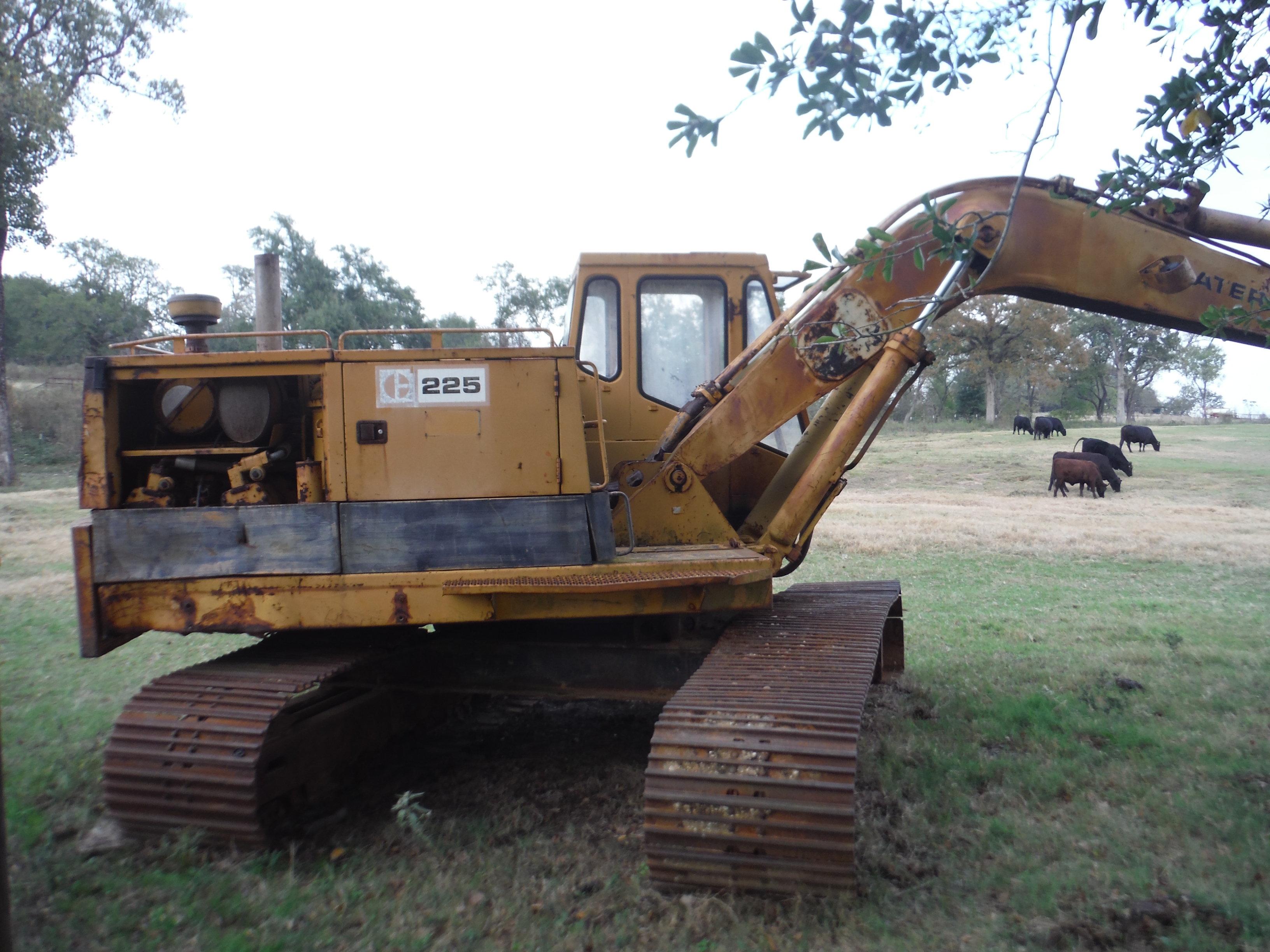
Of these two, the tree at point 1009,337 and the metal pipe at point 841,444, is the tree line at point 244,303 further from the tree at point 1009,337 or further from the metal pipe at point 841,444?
the tree at point 1009,337

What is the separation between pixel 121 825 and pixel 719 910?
9.07ft

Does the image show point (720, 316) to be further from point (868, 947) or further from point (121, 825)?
point (121, 825)

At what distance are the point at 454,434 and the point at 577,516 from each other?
723 mm

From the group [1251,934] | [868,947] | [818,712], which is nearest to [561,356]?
[818,712]

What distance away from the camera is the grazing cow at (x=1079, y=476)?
69.7 ft

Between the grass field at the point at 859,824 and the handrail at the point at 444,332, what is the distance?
2.33 m

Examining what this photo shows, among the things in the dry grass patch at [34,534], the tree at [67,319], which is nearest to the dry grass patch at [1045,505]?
the dry grass patch at [34,534]

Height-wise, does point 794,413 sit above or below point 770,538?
above

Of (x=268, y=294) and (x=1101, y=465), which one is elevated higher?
(x=268, y=294)

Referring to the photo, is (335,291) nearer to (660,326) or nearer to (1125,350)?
(660,326)

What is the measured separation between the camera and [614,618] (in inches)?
205

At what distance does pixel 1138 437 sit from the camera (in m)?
30.2

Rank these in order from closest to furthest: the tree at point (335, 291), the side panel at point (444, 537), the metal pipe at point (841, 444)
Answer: the side panel at point (444, 537) < the metal pipe at point (841, 444) < the tree at point (335, 291)

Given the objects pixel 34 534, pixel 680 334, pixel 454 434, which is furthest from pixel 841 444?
pixel 34 534
